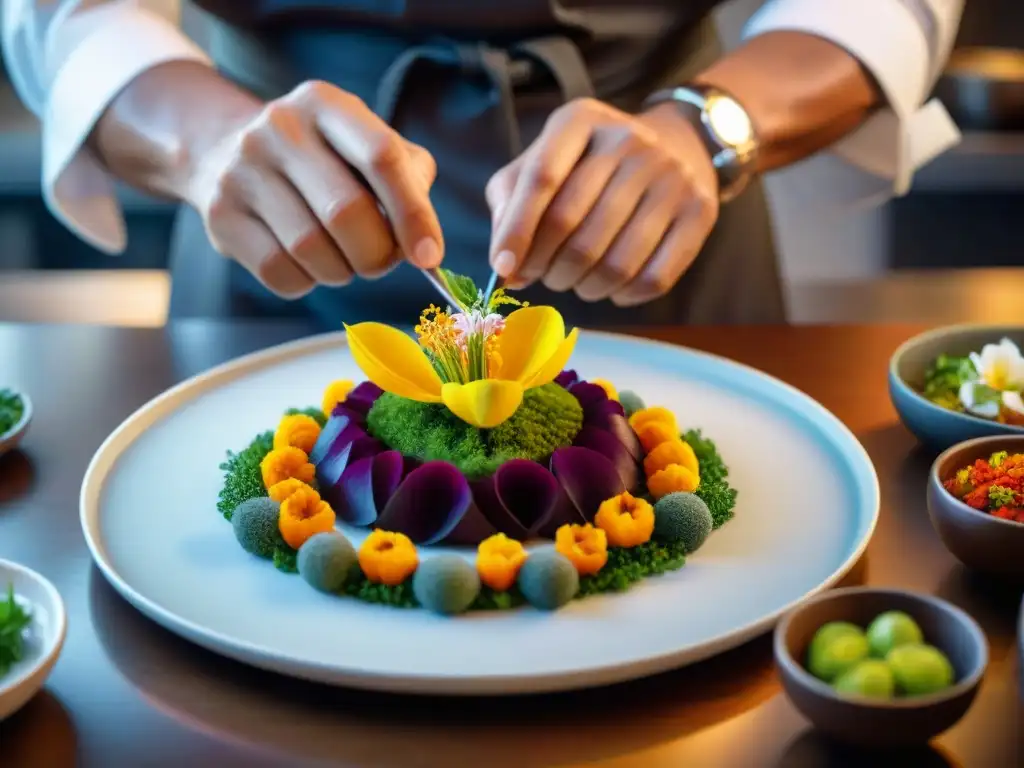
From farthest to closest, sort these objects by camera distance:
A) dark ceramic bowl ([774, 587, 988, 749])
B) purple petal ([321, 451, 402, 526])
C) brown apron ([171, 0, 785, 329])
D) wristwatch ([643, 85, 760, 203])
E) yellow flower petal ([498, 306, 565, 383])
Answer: brown apron ([171, 0, 785, 329]), wristwatch ([643, 85, 760, 203]), yellow flower petal ([498, 306, 565, 383]), purple petal ([321, 451, 402, 526]), dark ceramic bowl ([774, 587, 988, 749])

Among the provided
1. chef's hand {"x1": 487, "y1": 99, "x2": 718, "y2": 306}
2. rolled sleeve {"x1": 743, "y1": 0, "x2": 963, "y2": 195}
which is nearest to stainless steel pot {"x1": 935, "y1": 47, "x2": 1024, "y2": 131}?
rolled sleeve {"x1": 743, "y1": 0, "x2": 963, "y2": 195}

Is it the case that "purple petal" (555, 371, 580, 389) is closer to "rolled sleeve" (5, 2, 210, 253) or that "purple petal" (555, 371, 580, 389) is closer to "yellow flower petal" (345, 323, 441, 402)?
"yellow flower petal" (345, 323, 441, 402)

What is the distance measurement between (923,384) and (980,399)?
85 mm

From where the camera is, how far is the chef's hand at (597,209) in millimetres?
926

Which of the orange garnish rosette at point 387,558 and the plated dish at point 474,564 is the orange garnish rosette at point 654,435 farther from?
the orange garnish rosette at point 387,558

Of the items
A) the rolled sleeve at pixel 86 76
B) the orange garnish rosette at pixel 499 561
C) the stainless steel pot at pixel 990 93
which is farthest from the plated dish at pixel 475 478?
the stainless steel pot at pixel 990 93

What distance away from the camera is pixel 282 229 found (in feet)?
3.14

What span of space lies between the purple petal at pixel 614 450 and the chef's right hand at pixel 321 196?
19cm

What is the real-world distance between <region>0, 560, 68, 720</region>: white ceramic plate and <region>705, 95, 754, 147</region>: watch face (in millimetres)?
754

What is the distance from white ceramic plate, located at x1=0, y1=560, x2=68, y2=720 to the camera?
56 centimetres

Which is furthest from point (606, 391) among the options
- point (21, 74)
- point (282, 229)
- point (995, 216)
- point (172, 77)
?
point (995, 216)

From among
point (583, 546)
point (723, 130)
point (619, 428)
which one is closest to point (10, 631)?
point (583, 546)

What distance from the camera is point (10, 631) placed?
59 cm

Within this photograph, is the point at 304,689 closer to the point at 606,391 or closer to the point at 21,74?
the point at 606,391
